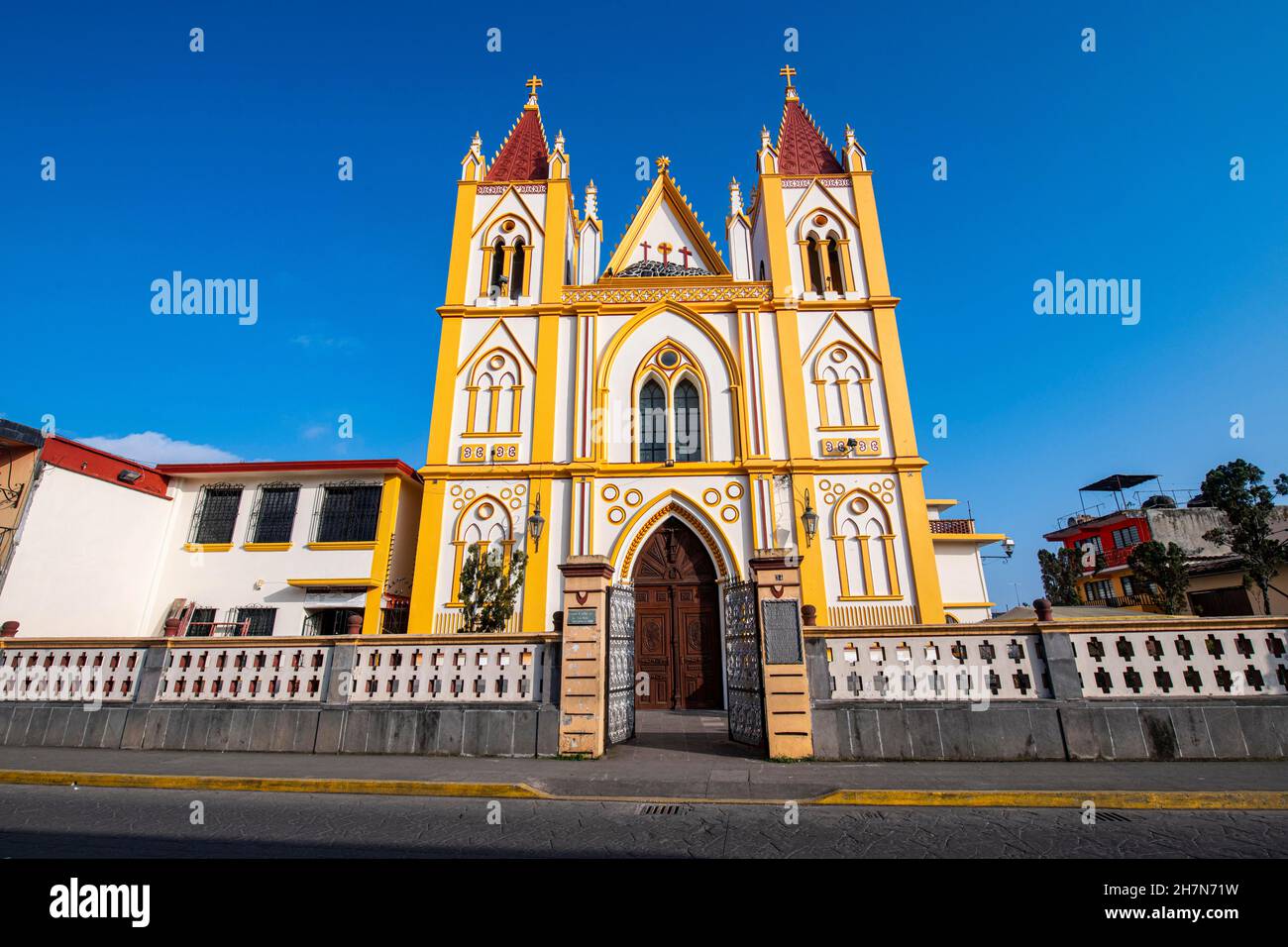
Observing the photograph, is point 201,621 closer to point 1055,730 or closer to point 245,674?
point 245,674

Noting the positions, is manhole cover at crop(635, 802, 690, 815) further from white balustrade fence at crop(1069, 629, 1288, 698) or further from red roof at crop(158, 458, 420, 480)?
red roof at crop(158, 458, 420, 480)

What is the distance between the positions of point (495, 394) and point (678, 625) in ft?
26.7

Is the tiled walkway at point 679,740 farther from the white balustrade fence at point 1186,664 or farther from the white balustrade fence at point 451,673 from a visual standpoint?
the white balustrade fence at point 1186,664

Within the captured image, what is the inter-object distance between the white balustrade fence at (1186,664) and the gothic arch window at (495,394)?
528 inches

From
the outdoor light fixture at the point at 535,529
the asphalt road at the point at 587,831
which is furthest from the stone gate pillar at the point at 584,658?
the outdoor light fixture at the point at 535,529

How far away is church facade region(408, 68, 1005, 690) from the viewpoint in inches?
588

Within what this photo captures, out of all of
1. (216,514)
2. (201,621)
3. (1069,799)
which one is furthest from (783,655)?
(216,514)

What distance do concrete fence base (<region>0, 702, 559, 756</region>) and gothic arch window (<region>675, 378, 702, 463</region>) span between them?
9.47 metres

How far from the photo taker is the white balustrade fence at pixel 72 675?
9406mm

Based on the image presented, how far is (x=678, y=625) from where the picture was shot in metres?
14.8

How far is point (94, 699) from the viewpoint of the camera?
9352 millimetres
